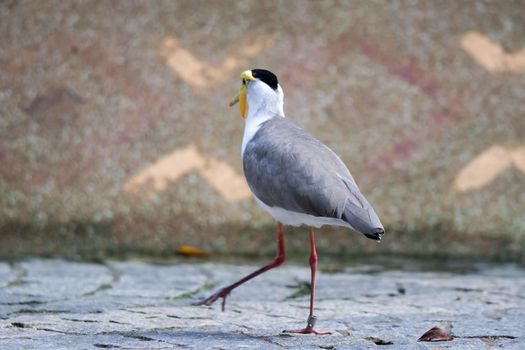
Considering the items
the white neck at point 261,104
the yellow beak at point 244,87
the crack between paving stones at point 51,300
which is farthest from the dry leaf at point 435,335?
the crack between paving stones at point 51,300

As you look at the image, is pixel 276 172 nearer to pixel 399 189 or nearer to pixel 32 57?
pixel 399 189

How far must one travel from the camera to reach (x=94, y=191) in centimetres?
491

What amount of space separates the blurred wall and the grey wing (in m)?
1.98

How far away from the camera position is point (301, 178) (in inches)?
101

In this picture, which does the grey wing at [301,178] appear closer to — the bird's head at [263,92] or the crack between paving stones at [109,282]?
the bird's head at [263,92]

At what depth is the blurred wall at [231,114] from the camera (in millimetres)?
4840

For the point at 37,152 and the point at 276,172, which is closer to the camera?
the point at 276,172

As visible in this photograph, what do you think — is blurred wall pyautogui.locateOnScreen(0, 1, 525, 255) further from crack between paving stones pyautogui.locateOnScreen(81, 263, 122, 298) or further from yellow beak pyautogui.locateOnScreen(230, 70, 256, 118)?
yellow beak pyautogui.locateOnScreen(230, 70, 256, 118)

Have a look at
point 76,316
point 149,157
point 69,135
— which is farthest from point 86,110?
point 76,316

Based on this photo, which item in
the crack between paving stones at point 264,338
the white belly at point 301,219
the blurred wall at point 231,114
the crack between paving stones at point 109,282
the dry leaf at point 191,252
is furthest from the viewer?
the blurred wall at point 231,114

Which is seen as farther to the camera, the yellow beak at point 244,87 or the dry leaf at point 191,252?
the dry leaf at point 191,252

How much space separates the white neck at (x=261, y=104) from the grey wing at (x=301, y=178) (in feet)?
0.41

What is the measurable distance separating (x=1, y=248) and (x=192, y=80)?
5.09ft

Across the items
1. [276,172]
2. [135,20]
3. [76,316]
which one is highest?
[135,20]
